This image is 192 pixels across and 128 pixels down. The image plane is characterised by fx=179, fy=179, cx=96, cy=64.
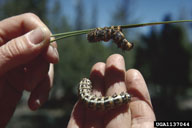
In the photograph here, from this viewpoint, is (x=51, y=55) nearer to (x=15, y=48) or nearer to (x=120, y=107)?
(x=15, y=48)

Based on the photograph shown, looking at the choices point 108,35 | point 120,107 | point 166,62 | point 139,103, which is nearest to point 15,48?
point 108,35

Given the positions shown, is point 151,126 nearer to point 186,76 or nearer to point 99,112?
point 99,112

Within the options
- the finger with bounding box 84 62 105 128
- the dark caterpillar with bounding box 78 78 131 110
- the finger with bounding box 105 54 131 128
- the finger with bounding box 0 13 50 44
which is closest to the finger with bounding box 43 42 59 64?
the finger with bounding box 0 13 50 44

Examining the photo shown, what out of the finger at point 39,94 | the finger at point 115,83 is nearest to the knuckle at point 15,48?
the finger at point 39,94

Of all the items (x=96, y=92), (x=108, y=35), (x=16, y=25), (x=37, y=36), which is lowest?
(x=96, y=92)

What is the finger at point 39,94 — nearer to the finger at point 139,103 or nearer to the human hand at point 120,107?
the human hand at point 120,107

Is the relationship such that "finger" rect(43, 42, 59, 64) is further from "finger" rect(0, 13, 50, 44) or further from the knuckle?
"finger" rect(0, 13, 50, 44)
